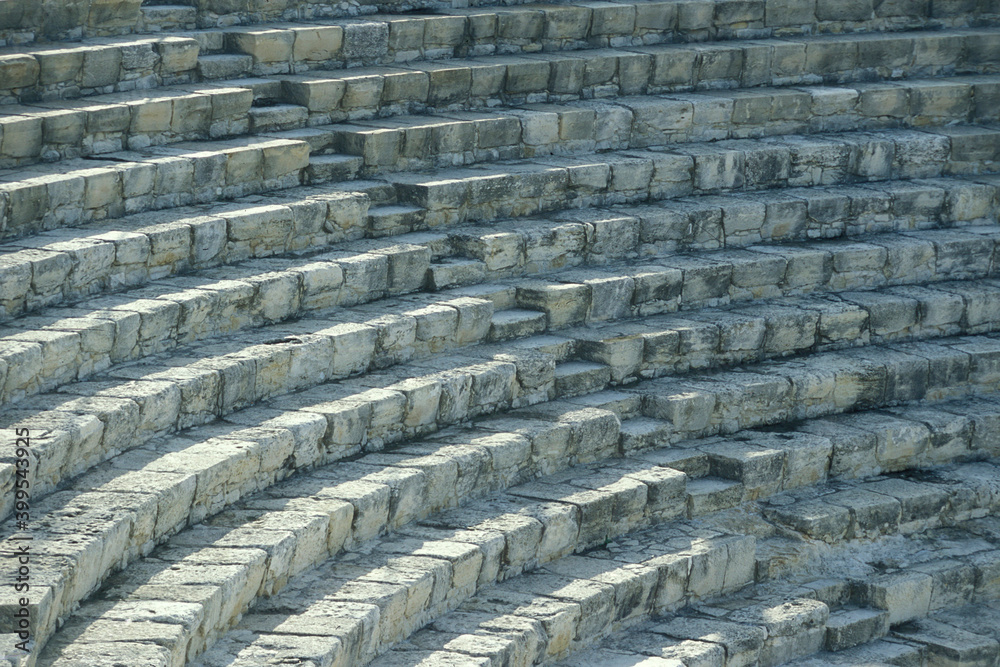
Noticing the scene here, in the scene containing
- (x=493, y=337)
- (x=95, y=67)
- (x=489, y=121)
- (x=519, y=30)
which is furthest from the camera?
(x=519, y=30)

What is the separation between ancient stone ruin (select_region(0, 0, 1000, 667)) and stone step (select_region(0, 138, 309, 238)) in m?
0.03

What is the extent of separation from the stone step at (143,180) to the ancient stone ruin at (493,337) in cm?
3

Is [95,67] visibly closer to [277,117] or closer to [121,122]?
[121,122]

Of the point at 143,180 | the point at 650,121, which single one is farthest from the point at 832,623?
the point at 143,180

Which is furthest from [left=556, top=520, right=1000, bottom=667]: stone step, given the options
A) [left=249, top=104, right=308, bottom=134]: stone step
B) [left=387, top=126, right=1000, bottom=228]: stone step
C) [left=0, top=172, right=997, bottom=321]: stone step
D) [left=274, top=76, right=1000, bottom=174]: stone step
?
[left=249, top=104, right=308, bottom=134]: stone step

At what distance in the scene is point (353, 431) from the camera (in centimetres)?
815

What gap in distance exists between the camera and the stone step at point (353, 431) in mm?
6730

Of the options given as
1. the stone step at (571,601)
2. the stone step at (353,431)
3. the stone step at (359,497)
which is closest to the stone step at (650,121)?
the stone step at (353,431)

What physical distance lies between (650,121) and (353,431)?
194 inches

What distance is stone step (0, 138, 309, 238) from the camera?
8.39 metres

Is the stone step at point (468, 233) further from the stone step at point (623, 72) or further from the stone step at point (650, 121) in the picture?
the stone step at point (623, 72)

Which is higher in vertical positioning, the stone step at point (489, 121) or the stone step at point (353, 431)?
the stone step at point (489, 121)

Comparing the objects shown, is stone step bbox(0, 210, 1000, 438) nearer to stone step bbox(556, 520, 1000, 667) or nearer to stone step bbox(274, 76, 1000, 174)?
stone step bbox(274, 76, 1000, 174)

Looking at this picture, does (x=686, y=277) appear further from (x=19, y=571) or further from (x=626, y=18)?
(x=19, y=571)
